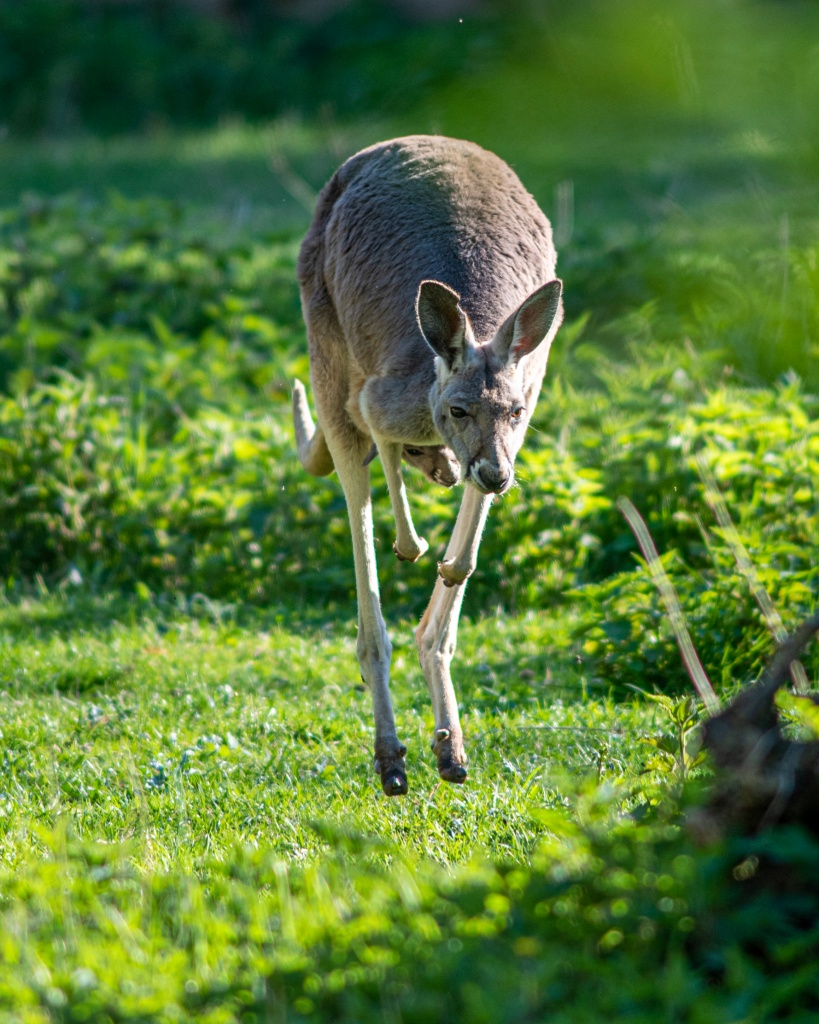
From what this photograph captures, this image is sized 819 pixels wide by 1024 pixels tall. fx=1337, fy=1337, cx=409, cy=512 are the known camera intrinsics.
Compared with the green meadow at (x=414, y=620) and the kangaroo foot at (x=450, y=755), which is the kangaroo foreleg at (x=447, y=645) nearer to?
the kangaroo foot at (x=450, y=755)

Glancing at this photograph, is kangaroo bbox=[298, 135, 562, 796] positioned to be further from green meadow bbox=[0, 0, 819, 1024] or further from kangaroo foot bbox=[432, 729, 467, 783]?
green meadow bbox=[0, 0, 819, 1024]

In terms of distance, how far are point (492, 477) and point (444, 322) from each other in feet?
1.64

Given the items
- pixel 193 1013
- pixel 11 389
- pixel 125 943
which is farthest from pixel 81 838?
pixel 11 389

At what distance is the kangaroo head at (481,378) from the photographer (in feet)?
12.5

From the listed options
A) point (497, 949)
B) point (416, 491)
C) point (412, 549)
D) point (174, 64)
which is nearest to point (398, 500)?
point (412, 549)

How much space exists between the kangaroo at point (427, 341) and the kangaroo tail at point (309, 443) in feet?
0.32

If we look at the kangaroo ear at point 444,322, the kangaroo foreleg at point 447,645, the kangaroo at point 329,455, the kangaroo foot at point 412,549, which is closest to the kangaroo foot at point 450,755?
the kangaroo foreleg at point 447,645

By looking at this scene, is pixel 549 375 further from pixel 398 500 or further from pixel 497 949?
pixel 497 949

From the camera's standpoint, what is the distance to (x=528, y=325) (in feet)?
12.9

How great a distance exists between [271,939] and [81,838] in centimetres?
125

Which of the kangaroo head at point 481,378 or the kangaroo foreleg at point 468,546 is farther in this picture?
the kangaroo foreleg at point 468,546

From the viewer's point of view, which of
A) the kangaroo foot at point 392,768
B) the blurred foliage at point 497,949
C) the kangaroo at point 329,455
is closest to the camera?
the blurred foliage at point 497,949

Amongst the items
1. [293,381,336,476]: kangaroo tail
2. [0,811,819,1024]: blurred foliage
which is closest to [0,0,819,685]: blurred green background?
[293,381,336,476]: kangaroo tail

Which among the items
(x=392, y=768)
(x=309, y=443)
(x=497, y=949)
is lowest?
(x=392, y=768)
